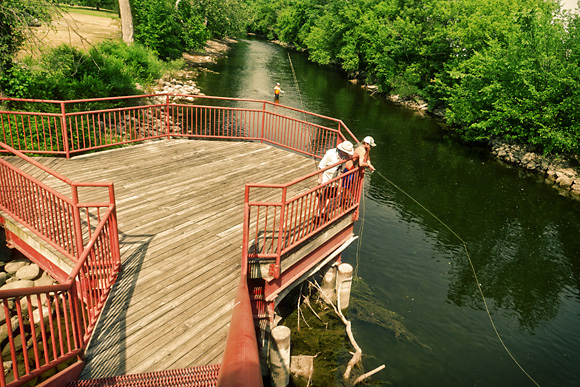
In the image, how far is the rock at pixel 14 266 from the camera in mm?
8508

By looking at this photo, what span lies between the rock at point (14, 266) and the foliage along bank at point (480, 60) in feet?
85.2

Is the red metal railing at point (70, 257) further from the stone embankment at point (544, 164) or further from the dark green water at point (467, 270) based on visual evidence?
the stone embankment at point (544, 164)

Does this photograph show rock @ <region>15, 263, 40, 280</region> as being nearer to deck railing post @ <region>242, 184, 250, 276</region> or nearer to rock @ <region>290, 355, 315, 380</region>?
deck railing post @ <region>242, 184, 250, 276</region>

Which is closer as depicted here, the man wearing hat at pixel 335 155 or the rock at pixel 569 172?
the man wearing hat at pixel 335 155

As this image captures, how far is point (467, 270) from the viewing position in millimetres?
13148

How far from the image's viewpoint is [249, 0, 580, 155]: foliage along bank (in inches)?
927

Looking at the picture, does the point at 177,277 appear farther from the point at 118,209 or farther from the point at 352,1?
the point at 352,1

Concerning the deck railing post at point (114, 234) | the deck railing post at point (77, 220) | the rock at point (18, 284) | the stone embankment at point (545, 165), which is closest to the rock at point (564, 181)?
the stone embankment at point (545, 165)

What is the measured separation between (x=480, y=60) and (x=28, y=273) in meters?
32.0

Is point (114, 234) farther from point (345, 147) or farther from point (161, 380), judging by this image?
point (345, 147)

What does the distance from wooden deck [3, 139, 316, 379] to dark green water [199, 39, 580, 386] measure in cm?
478

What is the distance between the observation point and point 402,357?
9273mm

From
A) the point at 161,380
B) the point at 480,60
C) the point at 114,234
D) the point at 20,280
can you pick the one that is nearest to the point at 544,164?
the point at 480,60

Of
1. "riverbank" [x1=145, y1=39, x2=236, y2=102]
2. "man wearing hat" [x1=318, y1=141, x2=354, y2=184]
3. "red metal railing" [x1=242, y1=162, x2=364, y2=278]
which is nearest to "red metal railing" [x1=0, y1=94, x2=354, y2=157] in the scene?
"man wearing hat" [x1=318, y1=141, x2=354, y2=184]
